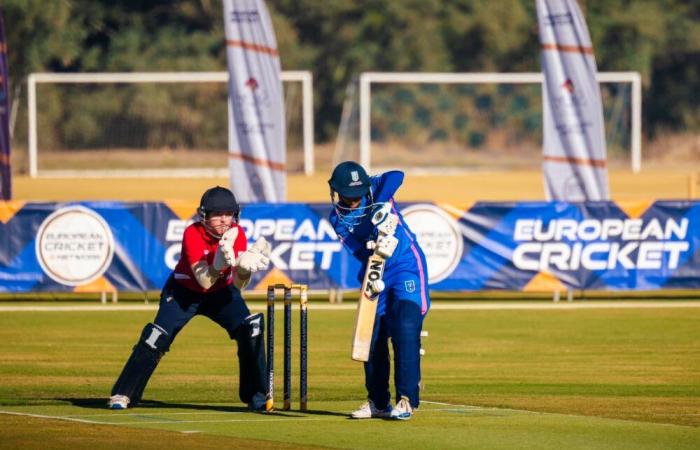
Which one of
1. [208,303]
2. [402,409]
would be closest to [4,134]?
[208,303]

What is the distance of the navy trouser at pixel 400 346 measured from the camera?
11523 mm

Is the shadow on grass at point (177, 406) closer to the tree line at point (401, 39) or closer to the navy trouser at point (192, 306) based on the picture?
the navy trouser at point (192, 306)

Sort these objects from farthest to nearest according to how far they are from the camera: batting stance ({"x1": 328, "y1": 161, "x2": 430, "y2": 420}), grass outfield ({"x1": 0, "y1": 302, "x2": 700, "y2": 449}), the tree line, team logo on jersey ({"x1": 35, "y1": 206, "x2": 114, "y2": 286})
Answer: the tree line, team logo on jersey ({"x1": 35, "y1": 206, "x2": 114, "y2": 286}), batting stance ({"x1": 328, "y1": 161, "x2": 430, "y2": 420}), grass outfield ({"x1": 0, "y1": 302, "x2": 700, "y2": 449})

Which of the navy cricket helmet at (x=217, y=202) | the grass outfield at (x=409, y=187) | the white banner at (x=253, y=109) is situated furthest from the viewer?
the grass outfield at (x=409, y=187)

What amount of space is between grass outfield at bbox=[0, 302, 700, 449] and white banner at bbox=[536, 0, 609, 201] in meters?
4.03

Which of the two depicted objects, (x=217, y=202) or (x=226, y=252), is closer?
(x=226, y=252)

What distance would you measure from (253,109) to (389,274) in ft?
47.9

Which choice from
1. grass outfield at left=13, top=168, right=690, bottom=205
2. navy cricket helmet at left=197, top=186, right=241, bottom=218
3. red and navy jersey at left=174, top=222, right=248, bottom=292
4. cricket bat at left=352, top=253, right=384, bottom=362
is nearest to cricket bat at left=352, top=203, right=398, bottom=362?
cricket bat at left=352, top=253, right=384, bottom=362

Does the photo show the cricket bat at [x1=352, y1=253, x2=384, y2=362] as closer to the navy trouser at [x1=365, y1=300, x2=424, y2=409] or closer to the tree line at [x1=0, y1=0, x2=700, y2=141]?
the navy trouser at [x1=365, y1=300, x2=424, y2=409]

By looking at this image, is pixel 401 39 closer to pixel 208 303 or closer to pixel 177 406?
pixel 177 406

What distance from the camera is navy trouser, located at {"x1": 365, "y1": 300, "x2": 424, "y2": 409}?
11.5 metres

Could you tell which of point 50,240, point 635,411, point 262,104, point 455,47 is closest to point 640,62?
point 455,47

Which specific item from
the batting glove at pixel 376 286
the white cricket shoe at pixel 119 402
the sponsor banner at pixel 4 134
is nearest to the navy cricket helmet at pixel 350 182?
the batting glove at pixel 376 286

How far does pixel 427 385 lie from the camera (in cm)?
1499
